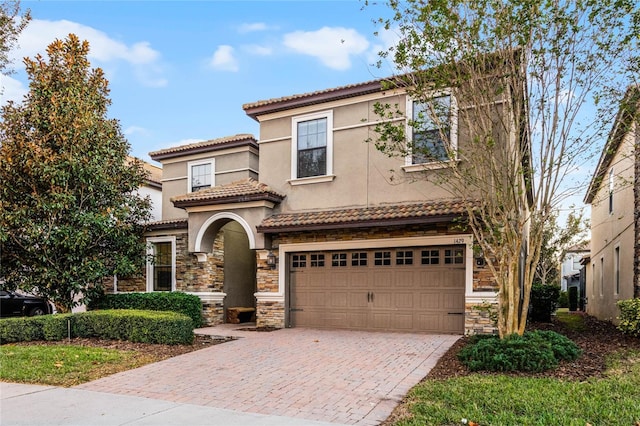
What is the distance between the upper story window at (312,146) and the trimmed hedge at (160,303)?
4.73 metres

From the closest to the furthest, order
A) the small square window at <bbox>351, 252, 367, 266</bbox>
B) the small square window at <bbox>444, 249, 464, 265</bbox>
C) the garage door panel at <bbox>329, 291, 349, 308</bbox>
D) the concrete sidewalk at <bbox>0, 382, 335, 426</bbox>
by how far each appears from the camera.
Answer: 1. the concrete sidewalk at <bbox>0, 382, 335, 426</bbox>
2. the small square window at <bbox>444, 249, 464, 265</bbox>
3. the small square window at <bbox>351, 252, 367, 266</bbox>
4. the garage door panel at <bbox>329, 291, 349, 308</bbox>

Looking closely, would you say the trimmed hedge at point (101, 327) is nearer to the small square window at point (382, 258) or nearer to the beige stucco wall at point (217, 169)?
the small square window at point (382, 258)

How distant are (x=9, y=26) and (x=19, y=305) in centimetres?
962

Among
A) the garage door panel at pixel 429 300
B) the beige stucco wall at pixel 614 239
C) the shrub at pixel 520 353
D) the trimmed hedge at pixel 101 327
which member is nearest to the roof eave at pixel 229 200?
the trimmed hedge at pixel 101 327

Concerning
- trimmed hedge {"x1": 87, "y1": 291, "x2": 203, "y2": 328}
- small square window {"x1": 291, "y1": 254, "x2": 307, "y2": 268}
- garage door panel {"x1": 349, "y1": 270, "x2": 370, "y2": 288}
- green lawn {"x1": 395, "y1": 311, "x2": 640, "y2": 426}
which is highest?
small square window {"x1": 291, "y1": 254, "x2": 307, "y2": 268}

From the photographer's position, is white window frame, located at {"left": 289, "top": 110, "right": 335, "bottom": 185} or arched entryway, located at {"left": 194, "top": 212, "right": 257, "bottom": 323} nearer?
white window frame, located at {"left": 289, "top": 110, "right": 335, "bottom": 185}

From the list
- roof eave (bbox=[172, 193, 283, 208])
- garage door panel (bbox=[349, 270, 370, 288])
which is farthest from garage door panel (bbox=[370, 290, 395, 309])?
roof eave (bbox=[172, 193, 283, 208])

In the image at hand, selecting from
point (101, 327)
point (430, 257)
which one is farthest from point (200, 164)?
point (430, 257)

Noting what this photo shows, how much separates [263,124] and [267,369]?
26.9 ft

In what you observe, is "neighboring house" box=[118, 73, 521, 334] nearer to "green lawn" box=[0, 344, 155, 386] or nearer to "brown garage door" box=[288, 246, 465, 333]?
"brown garage door" box=[288, 246, 465, 333]

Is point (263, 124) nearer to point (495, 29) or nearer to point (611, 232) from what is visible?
point (495, 29)

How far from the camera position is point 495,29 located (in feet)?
25.4

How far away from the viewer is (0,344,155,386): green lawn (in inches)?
280

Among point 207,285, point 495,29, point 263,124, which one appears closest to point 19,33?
point 263,124
